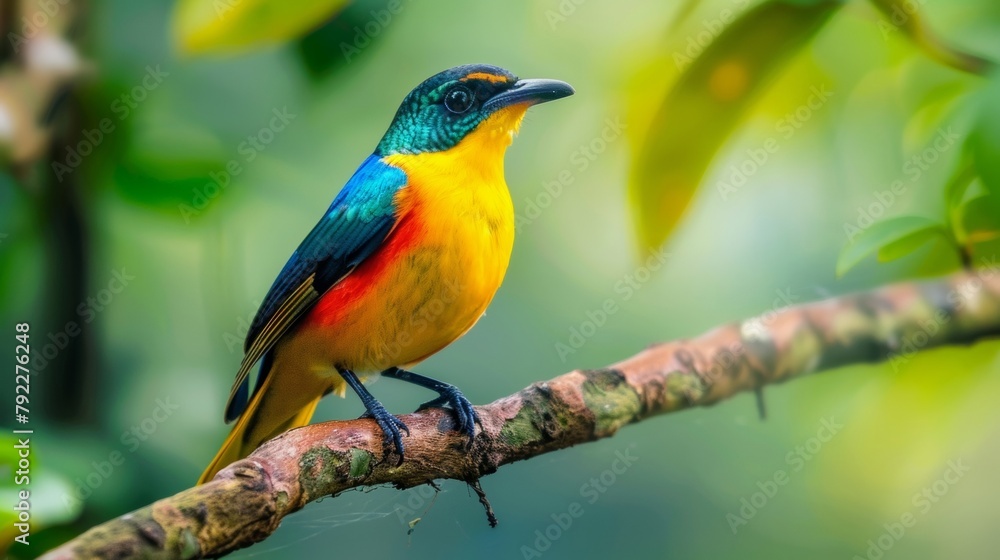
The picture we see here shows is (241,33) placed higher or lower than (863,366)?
higher

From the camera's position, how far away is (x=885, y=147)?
8.59 feet

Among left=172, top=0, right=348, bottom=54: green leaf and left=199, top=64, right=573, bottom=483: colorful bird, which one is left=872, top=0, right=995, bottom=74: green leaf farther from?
left=172, top=0, right=348, bottom=54: green leaf

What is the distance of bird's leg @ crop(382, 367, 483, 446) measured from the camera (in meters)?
1.67

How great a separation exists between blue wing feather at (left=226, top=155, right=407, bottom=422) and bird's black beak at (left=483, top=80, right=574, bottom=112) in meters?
0.25

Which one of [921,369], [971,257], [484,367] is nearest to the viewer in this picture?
[971,257]

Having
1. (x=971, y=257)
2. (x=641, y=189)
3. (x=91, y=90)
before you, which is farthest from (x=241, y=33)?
(x=971, y=257)

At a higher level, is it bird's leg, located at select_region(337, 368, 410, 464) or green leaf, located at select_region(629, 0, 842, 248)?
green leaf, located at select_region(629, 0, 842, 248)

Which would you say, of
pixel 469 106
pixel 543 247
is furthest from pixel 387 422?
pixel 543 247

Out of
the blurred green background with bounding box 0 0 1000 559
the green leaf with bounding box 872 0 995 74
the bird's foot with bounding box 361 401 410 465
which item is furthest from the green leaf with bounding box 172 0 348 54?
the green leaf with bounding box 872 0 995 74

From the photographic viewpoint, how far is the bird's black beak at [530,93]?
67.0 inches

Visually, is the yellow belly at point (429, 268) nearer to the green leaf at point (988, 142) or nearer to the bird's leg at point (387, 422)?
the bird's leg at point (387, 422)

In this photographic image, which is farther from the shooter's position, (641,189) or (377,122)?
(377,122)

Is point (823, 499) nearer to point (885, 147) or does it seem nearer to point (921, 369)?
point (921, 369)

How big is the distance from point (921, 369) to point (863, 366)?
14 centimetres
